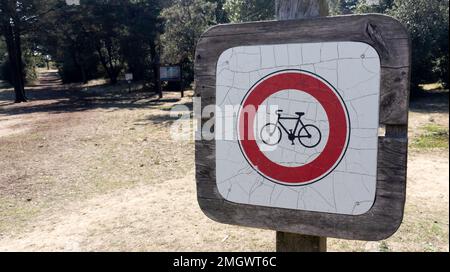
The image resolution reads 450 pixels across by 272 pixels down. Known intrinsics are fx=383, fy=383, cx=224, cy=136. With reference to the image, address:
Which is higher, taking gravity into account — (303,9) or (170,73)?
(170,73)

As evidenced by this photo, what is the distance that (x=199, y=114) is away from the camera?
5.19 ft

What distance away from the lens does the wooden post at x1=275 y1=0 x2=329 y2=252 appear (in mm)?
1446

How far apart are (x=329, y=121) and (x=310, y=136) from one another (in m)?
0.09

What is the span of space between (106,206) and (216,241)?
1.76m

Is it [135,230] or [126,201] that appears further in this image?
[126,201]

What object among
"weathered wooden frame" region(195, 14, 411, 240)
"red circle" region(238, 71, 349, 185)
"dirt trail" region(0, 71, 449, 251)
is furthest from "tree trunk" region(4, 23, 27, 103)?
"red circle" region(238, 71, 349, 185)

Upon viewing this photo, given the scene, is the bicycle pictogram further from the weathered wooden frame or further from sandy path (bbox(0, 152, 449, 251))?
sandy path (bbox(0, 152, 449, 251))

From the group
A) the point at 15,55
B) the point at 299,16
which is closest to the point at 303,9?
the point at 299,16

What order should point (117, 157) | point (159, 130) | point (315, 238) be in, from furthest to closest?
point (159, 130) → point (117, 157) → point (315, 238)

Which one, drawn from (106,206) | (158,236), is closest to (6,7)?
(106,206)

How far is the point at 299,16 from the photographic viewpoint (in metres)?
1.45

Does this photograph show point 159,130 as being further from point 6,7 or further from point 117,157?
point 6,7

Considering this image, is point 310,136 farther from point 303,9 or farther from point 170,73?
point 170,73

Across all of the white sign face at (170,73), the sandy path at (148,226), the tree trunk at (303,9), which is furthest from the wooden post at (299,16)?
the white sign face at (170,73)
